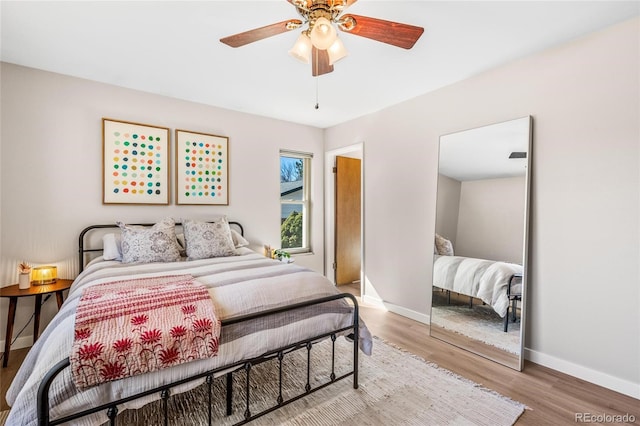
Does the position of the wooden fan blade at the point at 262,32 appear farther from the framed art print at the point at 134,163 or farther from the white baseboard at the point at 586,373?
the white baseboard at the point at 586,373

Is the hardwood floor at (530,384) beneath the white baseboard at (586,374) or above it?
beneath

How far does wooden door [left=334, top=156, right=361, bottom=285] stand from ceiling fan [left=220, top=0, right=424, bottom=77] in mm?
3007

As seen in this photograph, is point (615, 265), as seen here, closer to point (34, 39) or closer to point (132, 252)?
point (132, 252)

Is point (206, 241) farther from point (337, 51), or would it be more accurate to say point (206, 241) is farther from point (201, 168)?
point (337, 51)

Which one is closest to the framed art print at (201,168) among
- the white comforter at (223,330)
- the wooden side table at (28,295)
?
the white comforter at (223,330)

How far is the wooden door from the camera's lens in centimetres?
471

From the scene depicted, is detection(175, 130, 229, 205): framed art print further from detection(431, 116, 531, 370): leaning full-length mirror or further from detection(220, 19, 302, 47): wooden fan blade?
detection(431, 116, 531, 370): leaning full-length mirror

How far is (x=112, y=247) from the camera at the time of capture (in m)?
2.74

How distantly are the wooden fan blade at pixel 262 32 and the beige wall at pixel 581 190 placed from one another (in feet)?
6.67

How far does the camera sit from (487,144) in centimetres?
272

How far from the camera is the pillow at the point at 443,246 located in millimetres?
2994

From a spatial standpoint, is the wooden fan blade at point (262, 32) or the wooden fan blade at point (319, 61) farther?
the wooden fan blade at point (319, 61)

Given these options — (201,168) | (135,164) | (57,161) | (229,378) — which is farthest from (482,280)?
(57,161)

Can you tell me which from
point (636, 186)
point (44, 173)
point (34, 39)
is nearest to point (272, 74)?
point (34, 39)
